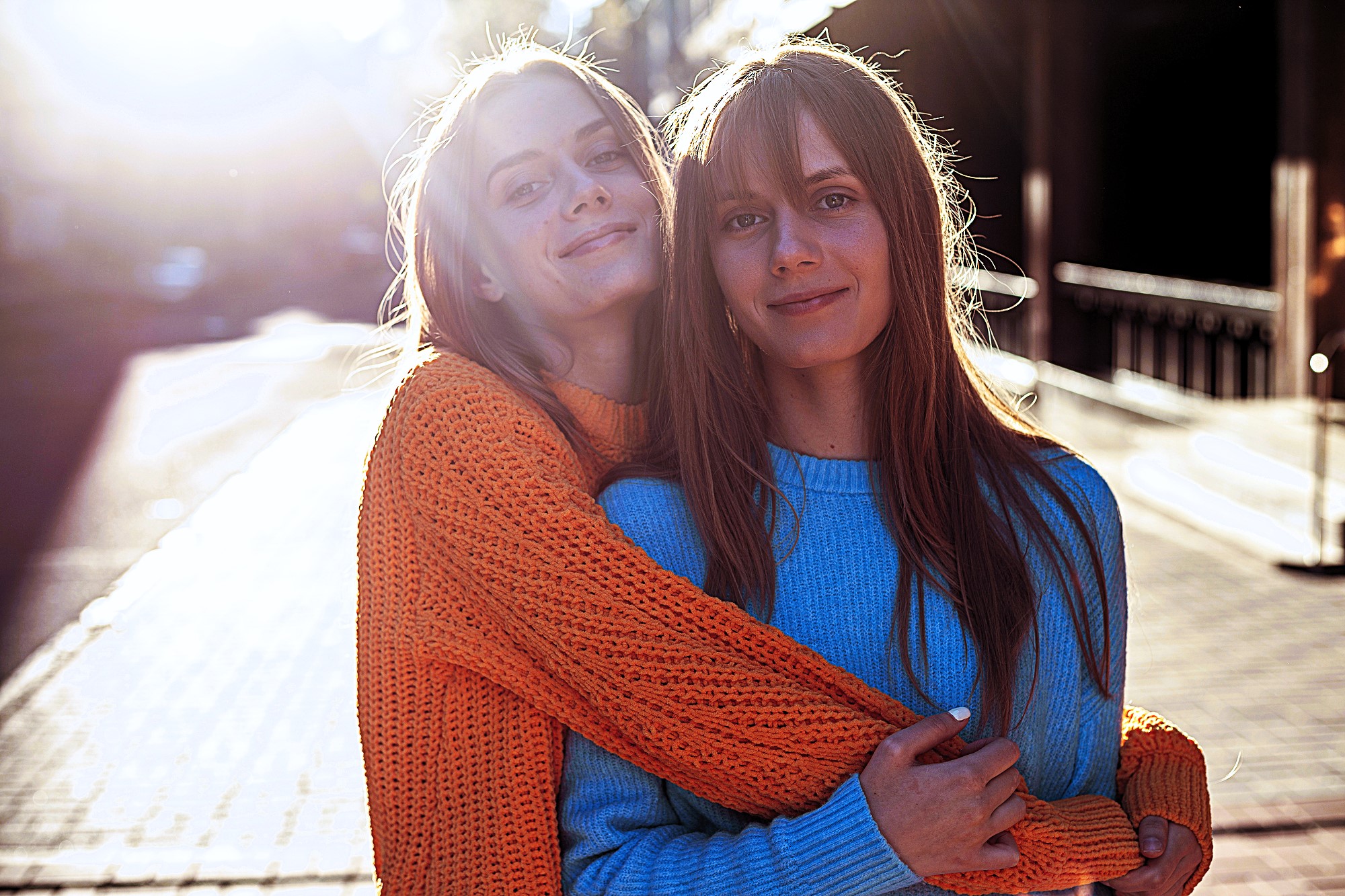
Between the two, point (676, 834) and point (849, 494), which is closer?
point (676, 834)

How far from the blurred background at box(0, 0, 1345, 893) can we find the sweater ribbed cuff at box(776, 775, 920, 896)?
3.26 feet

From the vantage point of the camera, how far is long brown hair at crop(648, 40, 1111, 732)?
204 cm

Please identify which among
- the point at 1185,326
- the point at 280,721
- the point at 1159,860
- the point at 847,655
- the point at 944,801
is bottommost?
the point at 280,721

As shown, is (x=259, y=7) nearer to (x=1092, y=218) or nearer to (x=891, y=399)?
(x=1092, y=218)

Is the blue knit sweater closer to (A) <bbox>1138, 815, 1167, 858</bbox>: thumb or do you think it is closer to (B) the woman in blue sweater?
(B) the woman in blue sweater

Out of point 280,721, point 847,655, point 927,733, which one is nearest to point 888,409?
point 847,655

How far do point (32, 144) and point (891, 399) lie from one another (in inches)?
1401

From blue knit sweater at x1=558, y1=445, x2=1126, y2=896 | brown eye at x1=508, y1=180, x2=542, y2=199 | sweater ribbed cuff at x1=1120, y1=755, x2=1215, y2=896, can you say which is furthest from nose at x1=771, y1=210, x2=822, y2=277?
sweater ribbed cuff at x1=1120, y1=755, x2=1215, y2=896

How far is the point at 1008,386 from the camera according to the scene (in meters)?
14.0

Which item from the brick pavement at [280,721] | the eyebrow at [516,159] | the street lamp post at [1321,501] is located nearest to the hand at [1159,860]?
the brick pavement at [280,721]

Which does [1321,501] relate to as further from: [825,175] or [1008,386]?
[1008,386]

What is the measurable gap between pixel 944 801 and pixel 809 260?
32.3 inches

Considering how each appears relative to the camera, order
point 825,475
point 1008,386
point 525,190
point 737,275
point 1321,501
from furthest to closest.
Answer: point 1008,386 → point 1321,501 → point 525,190 → point 825,475 → point 737,275

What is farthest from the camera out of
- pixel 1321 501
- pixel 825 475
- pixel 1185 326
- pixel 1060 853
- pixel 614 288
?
pixel 1185 326
